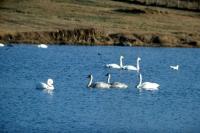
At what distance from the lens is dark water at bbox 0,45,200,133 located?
30.1 m

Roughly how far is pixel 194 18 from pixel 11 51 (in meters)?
17.9

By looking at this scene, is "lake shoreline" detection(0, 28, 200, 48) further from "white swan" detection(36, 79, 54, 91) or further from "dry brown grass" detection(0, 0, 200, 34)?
"white swan" detection(36, 79, 54, 91)

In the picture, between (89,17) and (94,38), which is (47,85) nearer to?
(94,38)

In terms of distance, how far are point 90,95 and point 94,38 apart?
948 inches

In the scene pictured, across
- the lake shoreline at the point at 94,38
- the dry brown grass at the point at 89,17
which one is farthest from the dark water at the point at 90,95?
the dry brown grass at the point at 89,17

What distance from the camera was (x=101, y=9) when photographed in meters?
70.9

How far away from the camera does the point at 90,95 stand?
36.7 metres

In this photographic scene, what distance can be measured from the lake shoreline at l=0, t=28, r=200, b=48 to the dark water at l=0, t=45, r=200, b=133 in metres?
4.07

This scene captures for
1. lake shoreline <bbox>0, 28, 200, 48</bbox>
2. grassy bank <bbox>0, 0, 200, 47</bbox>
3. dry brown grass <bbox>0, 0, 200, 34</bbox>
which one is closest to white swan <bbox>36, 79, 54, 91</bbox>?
grassy bank <bbox>0, 0, 200, 47</bbox>

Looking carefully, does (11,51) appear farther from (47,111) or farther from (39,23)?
(47,111)

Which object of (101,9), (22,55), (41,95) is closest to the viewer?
(41,95)

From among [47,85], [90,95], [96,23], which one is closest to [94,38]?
[96,23]

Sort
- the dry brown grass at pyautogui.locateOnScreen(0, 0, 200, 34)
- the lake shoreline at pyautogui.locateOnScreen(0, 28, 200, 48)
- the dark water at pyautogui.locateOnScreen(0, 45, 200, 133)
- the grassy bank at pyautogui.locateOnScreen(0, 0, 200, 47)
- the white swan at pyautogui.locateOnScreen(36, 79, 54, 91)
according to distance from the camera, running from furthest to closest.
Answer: the dry brown grass at pyautogui.locateOnScreen(0, 0, 200, 34) → the grassy bank at pyautogui.locateOnScreen(0, 0, 200, 47) → the lake shoreline at pyautogui.locateOnScreen(0, 28, 200, 48) → the white swan at pyautogui.locateOnScreen(36, 79, 54, 91) → the dark water at pyautogui.locateOnScreen(0, 45, 200, 133)

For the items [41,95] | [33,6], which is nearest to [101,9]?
[33,6]
